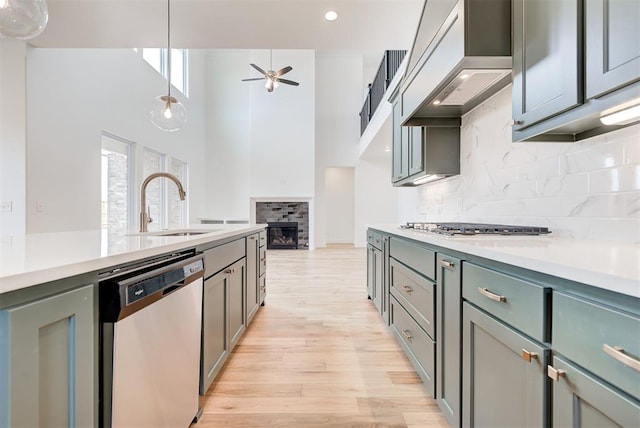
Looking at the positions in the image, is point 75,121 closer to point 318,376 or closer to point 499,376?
point 318,376

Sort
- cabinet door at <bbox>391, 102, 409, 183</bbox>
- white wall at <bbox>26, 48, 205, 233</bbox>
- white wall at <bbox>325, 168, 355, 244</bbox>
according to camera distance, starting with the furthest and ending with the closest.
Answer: white wall at <bbox>325, 168, 355, 244</bbox> → white wall at <bbox>26, 48, 205, 233</bbox> → cabinet door at <bbox>391, 102, 409, 183</bbox>

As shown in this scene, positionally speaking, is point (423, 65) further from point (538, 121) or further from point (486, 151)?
point (538, 121)

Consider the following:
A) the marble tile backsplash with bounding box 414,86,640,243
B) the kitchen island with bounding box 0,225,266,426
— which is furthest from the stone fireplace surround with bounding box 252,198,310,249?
the kitchen island with bounding box 0,225,266,426

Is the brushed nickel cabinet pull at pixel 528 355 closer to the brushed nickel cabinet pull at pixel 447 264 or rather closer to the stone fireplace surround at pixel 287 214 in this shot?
the brushed nickel cabinet pull at pixel 447 264

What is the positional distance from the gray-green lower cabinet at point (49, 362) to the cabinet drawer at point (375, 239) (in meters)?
2.29

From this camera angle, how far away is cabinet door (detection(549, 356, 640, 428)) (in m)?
0.58

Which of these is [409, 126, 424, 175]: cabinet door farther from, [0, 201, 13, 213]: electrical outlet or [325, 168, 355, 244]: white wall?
[325, 168, 355, 244]: white wall

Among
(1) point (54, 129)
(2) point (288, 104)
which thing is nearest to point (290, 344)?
(1) point (54, 129)

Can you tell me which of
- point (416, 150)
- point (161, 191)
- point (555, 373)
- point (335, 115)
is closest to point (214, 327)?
point (555, 373)

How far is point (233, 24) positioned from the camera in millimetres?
2992

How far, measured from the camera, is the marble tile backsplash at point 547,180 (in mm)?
1183

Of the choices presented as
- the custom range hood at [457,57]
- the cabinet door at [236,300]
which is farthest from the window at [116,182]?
the custom range hood at [457,57]

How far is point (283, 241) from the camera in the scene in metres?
8.38

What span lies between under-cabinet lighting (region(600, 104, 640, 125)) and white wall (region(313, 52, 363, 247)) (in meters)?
7.44
